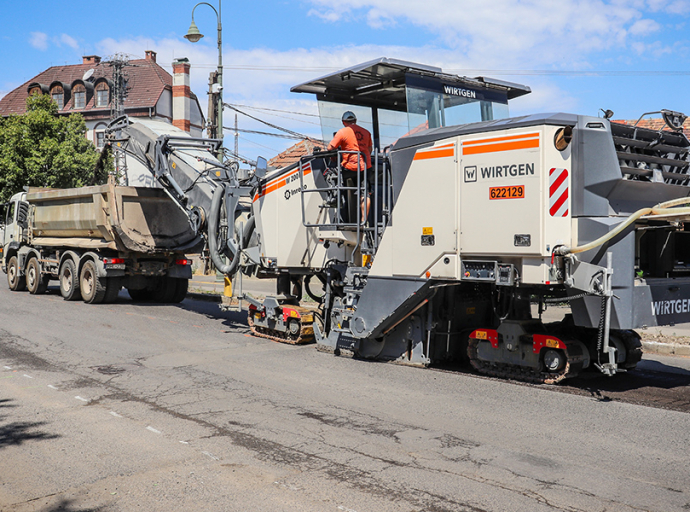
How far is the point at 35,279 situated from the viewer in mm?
18062

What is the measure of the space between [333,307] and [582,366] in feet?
11.6

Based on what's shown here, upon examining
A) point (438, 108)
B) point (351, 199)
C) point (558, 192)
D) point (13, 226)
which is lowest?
point (558, 192)

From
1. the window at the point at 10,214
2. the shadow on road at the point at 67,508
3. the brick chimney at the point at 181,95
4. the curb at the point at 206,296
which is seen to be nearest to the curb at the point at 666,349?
the shadow on road at the point at 67,508

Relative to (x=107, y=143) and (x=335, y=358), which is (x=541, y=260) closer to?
(x=335, y=358)

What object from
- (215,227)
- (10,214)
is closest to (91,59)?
(10,214)

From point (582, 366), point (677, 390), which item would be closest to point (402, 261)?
point (582, 366)

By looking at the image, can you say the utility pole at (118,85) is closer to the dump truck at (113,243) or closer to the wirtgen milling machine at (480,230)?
the dump truck at (113,243)

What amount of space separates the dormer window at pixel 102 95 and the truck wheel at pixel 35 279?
1485 inches

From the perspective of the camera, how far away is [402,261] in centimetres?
823

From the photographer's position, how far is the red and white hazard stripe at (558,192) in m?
6.80

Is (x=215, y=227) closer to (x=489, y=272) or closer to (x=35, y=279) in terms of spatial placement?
(x=489, y=272)

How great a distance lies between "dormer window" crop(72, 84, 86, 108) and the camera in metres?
53.5

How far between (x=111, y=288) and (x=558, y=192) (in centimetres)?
1148

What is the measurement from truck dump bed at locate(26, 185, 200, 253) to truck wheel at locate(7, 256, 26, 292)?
329 centimetres
